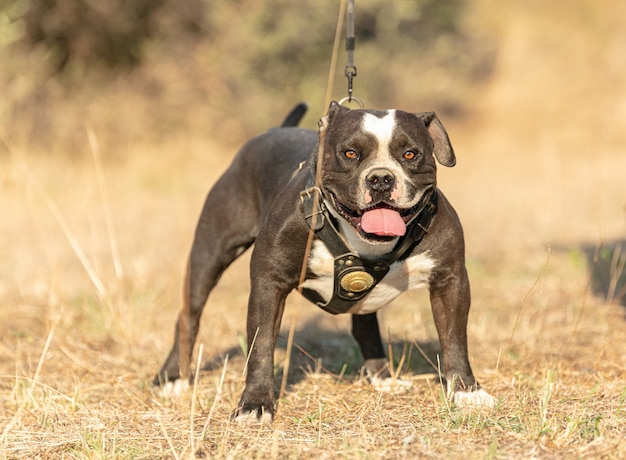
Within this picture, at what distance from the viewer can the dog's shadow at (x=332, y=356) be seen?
184 inches

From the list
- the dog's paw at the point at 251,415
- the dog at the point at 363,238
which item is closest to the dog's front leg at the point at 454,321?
the dog at the point at 363,238

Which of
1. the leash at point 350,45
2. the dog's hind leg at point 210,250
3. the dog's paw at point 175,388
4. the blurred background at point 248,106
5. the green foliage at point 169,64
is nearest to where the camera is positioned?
the leash at point 350,45

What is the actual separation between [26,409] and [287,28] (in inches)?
446

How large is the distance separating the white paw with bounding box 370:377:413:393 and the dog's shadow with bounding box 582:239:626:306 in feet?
5.97

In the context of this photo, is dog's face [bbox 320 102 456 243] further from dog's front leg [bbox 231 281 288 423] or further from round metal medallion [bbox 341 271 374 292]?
dog's front leg [bbox 231 281 288 423]

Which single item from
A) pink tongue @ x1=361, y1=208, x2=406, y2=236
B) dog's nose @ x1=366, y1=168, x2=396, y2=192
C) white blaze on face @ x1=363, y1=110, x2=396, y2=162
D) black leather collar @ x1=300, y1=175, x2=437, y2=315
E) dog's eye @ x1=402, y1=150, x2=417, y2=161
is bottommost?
black leather collar @ x1=300, y1=175, x2=437, y2=315

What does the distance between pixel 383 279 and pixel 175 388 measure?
139 cm

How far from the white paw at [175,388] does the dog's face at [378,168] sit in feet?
4.72

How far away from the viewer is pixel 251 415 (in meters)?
3.59

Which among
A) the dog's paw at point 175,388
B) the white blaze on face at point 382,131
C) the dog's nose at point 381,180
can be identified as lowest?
the dog's paw at point 175,388

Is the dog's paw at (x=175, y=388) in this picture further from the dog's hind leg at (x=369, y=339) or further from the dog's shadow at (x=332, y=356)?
the dog's hind leg at (x=369, y=339)

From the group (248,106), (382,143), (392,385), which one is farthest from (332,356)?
(248,106)

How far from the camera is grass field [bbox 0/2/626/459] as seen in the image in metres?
3.21

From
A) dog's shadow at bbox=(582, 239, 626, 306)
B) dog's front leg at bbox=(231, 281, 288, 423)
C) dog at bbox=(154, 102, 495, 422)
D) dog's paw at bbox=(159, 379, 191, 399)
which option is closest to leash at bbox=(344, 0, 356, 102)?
dog at bbox=(154, 102, 495, 422)
